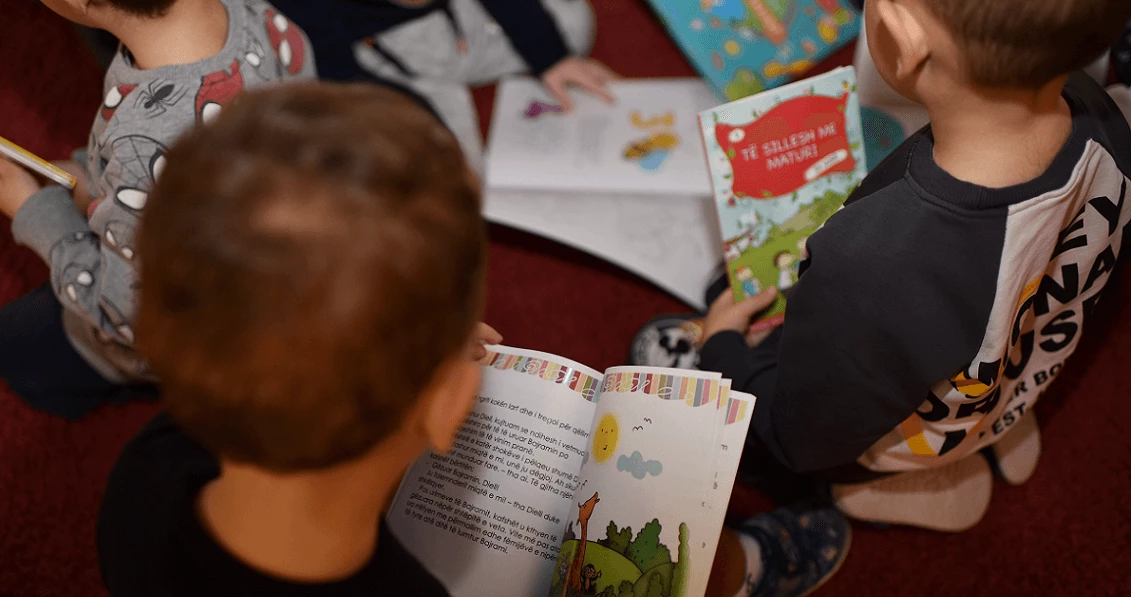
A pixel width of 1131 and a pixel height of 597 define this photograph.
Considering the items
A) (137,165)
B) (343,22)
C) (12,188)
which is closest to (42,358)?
(12,188)

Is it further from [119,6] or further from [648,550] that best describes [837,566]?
[119,6]

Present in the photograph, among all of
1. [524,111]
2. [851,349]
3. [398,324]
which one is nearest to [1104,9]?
[851,349]

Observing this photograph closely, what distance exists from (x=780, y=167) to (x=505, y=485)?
42 centimetres

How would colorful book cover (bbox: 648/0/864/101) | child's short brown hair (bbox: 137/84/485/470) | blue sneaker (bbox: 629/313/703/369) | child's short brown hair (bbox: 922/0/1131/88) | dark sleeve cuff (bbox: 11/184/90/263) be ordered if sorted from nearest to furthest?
child's short brown hair (bbox: 137/84/485/470)
child's short brown hair (bbox: 922/0/1131/88)
dark sleeve cuff (bbox: 11/184/90/263)
blue sneaker (bbox: 629/313/703/369)
colorful book cover (bbox: 648/0/864/101)

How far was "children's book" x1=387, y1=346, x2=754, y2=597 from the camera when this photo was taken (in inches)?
23.4

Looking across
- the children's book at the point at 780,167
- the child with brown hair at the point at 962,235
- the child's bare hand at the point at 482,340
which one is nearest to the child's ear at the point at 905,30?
the child with brown hair at the point at 962,235

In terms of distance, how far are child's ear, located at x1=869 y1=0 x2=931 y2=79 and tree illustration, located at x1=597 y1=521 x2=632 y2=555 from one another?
39cm

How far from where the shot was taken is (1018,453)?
0.95 meters

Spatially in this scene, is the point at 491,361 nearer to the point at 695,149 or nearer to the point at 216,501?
the point at 216,501

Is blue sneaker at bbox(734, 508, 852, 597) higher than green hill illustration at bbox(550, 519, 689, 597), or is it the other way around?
green hill illustration at bbox(550, 519, 689, 597)

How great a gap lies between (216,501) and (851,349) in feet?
1.48

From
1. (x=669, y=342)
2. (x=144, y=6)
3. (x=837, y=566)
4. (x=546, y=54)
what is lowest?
(x=837, y=566)

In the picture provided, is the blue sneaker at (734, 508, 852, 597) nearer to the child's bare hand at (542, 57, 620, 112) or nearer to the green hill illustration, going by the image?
the green hill illustration

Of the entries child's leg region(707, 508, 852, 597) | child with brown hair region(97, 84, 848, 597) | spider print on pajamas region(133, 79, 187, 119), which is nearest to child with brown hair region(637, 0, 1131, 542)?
child's leg region(707, 508, 852, 597)
